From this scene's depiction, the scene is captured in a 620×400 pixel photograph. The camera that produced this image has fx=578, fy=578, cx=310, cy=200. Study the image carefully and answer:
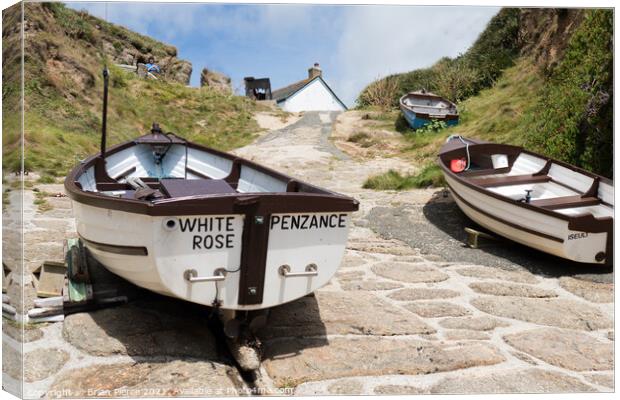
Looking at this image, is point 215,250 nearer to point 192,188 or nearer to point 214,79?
point 192,188

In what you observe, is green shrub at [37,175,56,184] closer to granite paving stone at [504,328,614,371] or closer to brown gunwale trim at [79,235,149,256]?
brown gunwale trim at [79,235,149,256]

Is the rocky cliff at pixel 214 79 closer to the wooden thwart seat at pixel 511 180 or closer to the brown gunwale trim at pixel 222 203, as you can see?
the wooden thwart seat at pixel 511 180

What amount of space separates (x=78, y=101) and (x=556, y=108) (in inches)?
427

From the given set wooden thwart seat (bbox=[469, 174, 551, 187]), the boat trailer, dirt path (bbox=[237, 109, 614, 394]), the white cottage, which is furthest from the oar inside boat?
the white cottage

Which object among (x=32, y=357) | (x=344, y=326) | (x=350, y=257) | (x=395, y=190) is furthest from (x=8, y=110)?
(x=395, y=190)

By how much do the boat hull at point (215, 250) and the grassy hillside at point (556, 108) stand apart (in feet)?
13.7

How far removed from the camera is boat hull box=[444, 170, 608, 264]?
220 inches

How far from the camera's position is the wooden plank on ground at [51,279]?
443 cm

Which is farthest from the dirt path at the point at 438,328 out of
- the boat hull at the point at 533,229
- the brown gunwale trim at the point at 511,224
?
the brown gunwale trim at the point at 511,224

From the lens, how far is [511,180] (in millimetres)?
7691

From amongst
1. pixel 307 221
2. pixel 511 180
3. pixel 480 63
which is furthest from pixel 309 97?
pixel 307 221

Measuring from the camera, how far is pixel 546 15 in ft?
42.0

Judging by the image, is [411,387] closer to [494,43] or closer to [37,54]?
[37,54]

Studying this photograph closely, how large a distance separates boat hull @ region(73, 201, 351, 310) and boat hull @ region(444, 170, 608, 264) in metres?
2.98
